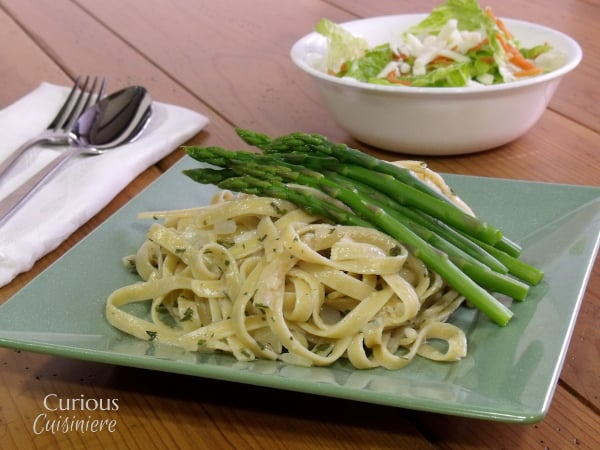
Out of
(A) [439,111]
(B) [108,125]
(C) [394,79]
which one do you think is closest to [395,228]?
(A) [439,111]

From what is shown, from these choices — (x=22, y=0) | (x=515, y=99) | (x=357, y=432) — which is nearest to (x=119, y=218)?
(x=357, y=432)

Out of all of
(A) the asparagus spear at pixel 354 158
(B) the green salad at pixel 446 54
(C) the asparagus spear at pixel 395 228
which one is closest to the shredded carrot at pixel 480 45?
(B) the green salad at pixel 446 54

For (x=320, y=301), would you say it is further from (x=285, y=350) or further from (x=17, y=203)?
(x=17, y=203)

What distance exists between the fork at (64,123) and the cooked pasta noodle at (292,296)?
30.2 inches

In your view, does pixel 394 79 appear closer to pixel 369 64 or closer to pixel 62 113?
pixel 369 64

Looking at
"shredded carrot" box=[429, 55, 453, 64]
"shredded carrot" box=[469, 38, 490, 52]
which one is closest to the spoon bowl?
"shredded carrot" box=[429, 55, 453, 64]

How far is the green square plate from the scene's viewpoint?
1.03 m

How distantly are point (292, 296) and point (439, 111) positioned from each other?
0.75 metres

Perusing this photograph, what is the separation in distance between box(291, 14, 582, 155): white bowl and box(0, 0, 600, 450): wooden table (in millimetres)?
75

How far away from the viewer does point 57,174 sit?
2.00m

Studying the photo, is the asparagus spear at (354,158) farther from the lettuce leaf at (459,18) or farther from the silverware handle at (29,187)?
the lettuce leaf at (459,18)

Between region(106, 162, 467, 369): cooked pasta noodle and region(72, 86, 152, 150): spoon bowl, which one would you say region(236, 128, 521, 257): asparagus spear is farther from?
region(72, 86, 152, 150): spoon bowl

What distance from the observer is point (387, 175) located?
1.39 meters

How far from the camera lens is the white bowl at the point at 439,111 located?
1.84 meters
